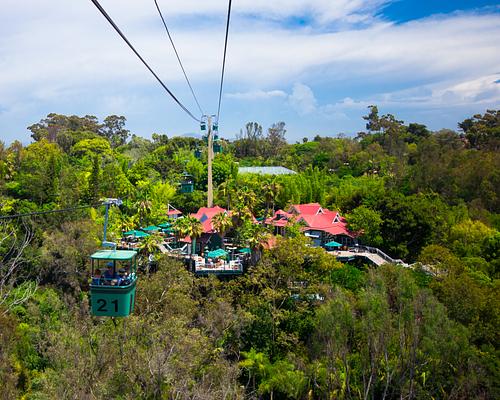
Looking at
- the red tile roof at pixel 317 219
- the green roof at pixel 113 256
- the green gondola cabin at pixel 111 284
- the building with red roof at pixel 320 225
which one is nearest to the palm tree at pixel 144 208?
the building with red roof at pixel 320 225

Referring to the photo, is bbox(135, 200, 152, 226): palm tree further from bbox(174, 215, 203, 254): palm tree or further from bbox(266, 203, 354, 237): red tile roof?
bbox(266, 203, 354, 237): red tile roof

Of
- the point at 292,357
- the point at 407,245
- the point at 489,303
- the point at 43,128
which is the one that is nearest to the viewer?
the point at 489,303

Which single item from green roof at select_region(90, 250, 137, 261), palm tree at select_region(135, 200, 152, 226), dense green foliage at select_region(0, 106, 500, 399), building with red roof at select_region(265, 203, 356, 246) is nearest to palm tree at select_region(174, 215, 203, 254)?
dense green foliage at select_region(0, 106, 500, 399)

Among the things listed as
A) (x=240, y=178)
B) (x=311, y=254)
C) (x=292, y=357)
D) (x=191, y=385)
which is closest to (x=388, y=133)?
(x=240, y=178)

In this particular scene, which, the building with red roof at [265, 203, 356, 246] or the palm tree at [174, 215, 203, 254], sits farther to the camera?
the building with red roof at [265, 203, 356, 246]

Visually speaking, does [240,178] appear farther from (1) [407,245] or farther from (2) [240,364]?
(2) [240,364]

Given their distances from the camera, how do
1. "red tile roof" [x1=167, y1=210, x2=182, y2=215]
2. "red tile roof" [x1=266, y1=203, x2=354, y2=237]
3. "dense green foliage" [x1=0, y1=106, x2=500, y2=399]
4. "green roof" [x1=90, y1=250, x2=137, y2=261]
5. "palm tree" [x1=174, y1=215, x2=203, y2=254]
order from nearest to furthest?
"green roof" [x1=90, y1=250, x2=137, y2=261], "dense green foliage" [x1=0, y1=106, x2=500, y2=399], "palm tree" [x1=174, y1=215, x2=203, y2=254], "red tile roof" [x1=266, y1=203, x2=354, y2=237], "red tile roof" [x1=167, y1=210, x2=182, y2=215]
